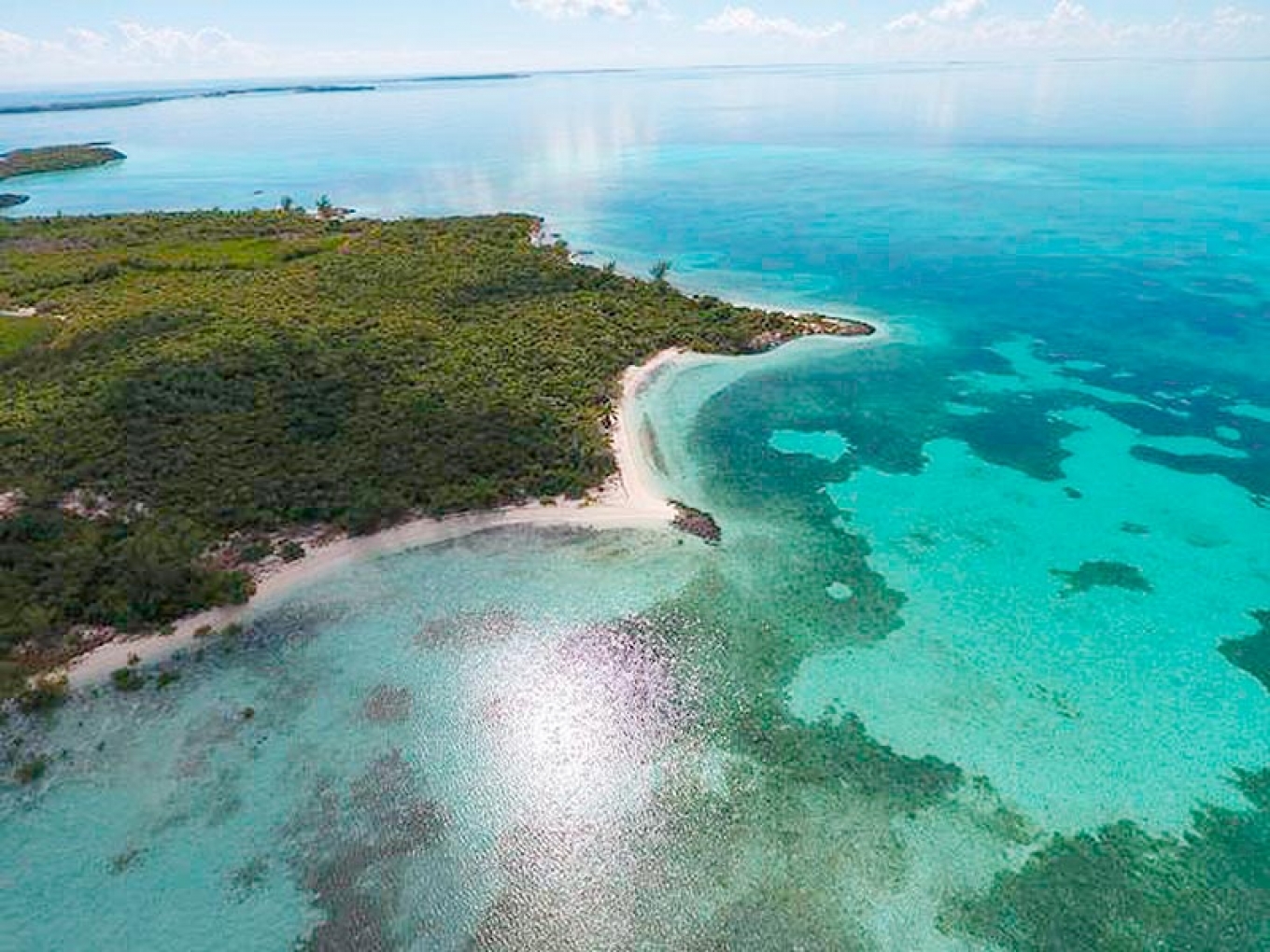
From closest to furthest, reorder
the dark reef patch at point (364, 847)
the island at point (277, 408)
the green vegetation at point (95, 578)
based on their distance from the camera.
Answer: the dark reef patch at point (364, 847) → the green vegetation at point (95, 578) → the island at point (277, 408)

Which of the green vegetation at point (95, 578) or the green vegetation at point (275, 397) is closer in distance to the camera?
the green vegetation at point (95, 578)

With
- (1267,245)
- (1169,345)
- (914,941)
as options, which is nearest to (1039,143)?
(1267,245)

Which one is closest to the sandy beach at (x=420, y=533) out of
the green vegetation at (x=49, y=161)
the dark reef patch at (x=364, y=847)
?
the dark reef patch at (x=364, y=847)

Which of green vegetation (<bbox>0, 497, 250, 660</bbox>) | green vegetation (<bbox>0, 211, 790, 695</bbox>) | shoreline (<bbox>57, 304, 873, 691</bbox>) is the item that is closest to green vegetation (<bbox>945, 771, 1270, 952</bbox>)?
shoreline (<bbox>57, 304, 873, 691</bbox>)

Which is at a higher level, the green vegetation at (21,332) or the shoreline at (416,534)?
the green vegetation at (21,332)

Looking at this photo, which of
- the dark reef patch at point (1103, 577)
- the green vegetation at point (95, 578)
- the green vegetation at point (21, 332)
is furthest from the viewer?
the green vegetation at point (21, 332)

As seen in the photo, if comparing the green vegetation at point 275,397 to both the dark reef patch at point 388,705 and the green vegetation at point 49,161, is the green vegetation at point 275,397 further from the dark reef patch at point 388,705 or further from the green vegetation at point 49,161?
the green vegetation at point 49,161

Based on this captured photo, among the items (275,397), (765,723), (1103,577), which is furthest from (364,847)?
(1103,577)
